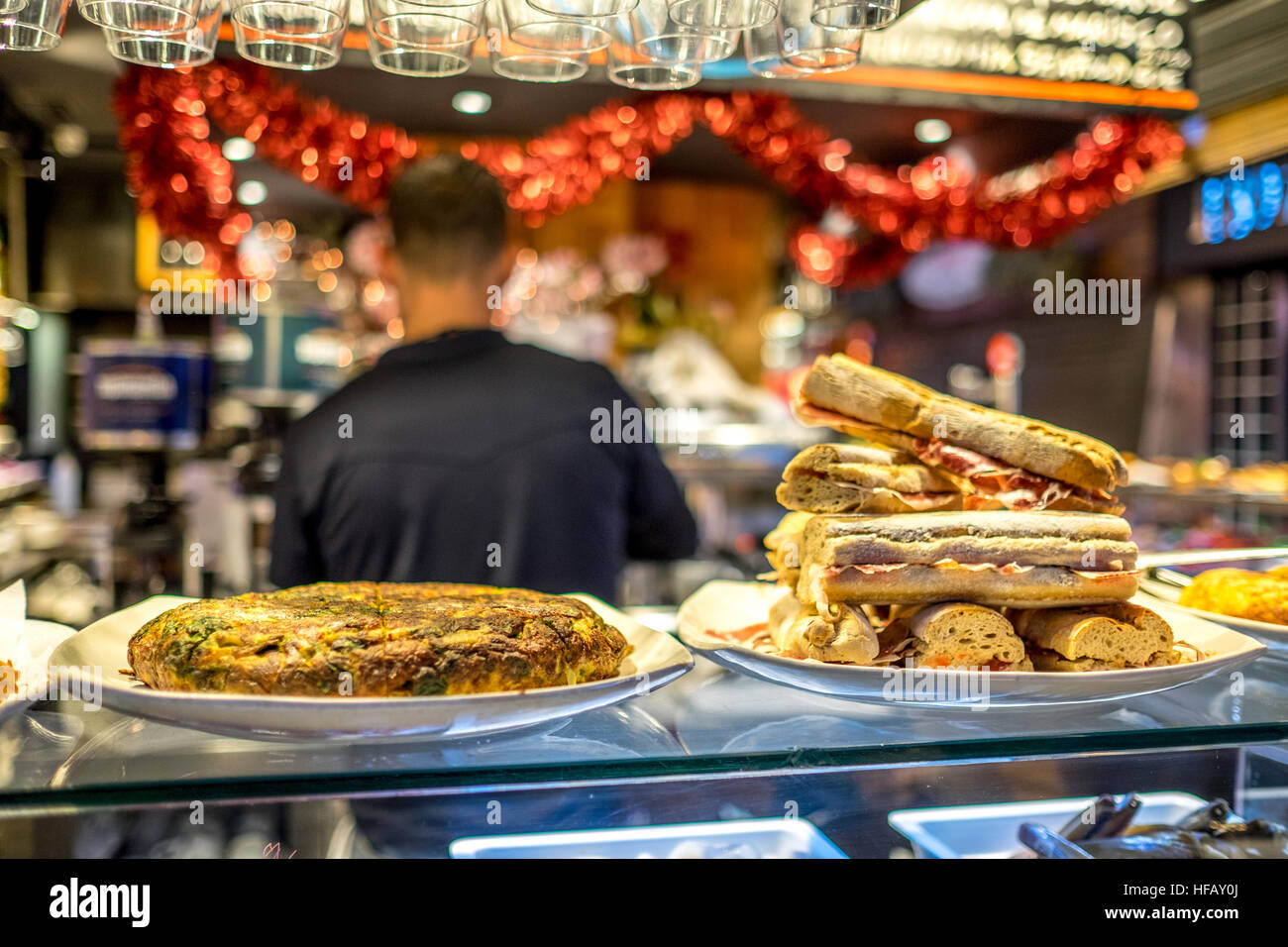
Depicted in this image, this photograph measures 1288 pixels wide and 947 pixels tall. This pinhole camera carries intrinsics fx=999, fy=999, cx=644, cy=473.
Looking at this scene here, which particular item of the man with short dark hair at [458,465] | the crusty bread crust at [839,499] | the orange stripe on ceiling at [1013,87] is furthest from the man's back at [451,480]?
the orange stripe on ceiling at [1013,87]

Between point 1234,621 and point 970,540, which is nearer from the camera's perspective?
point 970,540

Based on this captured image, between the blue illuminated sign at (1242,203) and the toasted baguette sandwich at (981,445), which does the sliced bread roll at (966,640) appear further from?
the blue illuminated sign at (1242,203)

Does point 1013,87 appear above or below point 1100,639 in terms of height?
above

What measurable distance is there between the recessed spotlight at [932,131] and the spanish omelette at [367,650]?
7614 millimetres

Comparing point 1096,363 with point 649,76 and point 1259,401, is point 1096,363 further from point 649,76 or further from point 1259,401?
point 649,76

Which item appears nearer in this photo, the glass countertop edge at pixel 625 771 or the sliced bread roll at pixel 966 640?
the glass countertop edge at pixel 625 771

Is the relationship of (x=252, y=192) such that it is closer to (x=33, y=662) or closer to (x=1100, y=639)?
(x=33, y=662)

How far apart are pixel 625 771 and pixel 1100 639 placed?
0.51m

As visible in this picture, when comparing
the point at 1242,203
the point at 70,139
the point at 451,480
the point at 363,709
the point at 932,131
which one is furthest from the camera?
the point at 932,131

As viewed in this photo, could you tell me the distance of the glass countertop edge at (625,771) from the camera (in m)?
0.77

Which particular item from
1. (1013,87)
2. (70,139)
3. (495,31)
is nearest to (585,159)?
(1013,87)

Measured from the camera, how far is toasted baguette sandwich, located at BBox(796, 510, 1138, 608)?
1007 millimetres

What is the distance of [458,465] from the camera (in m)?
2.06
